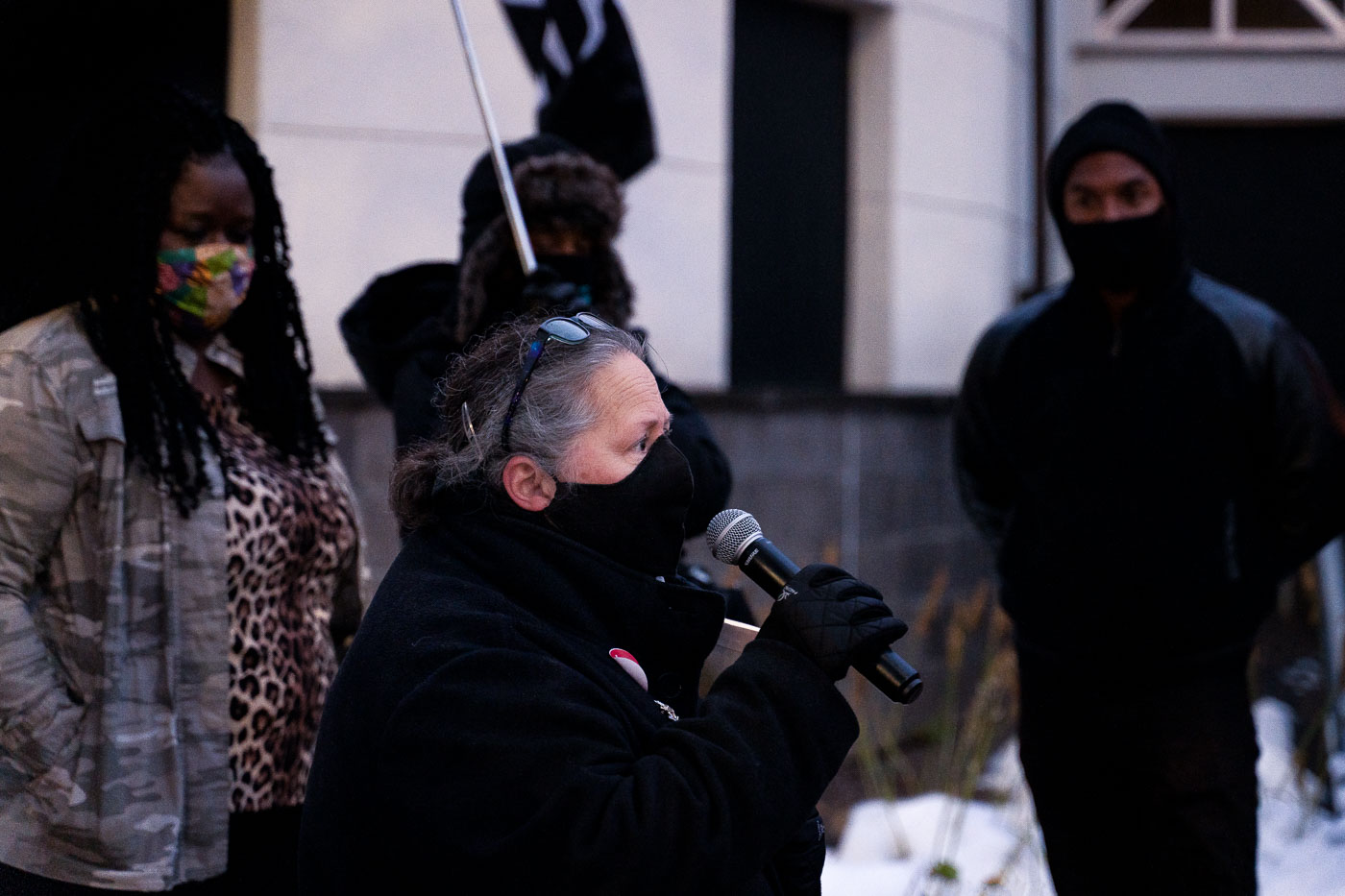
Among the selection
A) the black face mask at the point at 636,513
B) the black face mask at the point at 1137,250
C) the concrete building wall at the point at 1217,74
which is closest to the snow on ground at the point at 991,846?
the black face mask at the point at 1137,250

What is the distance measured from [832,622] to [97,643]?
52.8 inches

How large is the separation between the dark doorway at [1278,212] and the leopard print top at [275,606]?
699 cm

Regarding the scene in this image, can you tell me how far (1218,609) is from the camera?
131 inches

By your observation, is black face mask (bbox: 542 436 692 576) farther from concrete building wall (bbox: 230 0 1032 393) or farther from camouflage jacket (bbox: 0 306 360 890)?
concrete building wall (bbox: 230 0 1032 393)

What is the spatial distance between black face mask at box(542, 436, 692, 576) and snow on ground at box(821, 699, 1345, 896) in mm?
2249

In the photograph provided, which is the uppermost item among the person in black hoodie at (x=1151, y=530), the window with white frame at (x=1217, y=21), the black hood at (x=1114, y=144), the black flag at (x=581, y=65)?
the window with white frame at (x=1217, y=21)

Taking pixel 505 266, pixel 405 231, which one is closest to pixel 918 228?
pixel 405 231

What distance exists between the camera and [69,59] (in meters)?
4.30

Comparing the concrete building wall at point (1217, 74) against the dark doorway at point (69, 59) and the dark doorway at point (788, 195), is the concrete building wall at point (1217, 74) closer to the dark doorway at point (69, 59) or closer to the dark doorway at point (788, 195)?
the dark doorway at point (788, 195)

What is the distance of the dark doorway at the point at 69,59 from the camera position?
13.4 ft

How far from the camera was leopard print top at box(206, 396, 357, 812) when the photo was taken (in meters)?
2.48

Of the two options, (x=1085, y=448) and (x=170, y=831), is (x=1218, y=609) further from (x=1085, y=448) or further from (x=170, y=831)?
(x=170, y=831)

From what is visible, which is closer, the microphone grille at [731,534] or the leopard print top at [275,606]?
the microphone grille at [731,534]

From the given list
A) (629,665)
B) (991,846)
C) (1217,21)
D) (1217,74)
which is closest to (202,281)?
(629,665)
